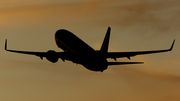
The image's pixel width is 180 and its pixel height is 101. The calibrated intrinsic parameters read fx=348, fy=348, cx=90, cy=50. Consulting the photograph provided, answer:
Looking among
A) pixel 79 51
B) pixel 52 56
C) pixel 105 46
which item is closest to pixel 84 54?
pixel 79 51

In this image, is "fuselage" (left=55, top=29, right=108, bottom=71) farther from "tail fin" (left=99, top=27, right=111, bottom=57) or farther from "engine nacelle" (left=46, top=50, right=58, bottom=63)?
"engine nacelle" (left=46, top=50, right=58, bottom=63)

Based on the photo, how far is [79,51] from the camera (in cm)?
8162

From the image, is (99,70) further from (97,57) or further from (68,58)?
(68,58)

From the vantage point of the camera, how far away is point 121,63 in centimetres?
7025

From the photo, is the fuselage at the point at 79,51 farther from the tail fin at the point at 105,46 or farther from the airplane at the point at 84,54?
the tail fin at the point at 105,46

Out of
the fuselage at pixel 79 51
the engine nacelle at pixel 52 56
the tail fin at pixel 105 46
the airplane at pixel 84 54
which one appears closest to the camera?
the fuselage at pixel 79 51

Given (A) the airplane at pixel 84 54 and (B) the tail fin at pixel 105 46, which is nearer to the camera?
(A) the airplane at pixel 84 54

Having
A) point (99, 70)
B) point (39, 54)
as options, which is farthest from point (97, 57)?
point (39, 54)

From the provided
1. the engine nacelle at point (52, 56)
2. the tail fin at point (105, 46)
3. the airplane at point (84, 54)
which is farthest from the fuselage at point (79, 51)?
the engine nacelle at point (52, 56)

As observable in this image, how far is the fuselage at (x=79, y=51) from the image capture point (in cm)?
7550

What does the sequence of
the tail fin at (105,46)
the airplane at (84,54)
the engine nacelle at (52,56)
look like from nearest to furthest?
the airplane at (84,54), the tail fin at (105,46), the engine nacelle at (52,56)

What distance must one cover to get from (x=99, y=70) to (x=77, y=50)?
9.34m

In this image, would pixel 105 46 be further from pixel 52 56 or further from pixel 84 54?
pixel 52 56

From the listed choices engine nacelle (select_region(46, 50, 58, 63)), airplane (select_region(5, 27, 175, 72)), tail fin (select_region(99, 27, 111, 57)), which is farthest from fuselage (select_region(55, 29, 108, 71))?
engine nacelle (select_region(46, 50, 58, 63))
